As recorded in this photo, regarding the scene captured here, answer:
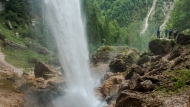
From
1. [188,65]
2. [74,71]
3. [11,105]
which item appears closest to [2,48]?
[74,71]

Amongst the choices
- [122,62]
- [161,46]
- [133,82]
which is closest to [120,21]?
[122,62]

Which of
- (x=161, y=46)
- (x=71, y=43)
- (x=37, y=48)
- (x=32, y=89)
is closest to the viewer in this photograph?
(x=32, y=89)

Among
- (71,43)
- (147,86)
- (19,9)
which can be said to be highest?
(19,9)

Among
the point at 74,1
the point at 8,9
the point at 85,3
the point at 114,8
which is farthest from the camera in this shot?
the point at 114,8

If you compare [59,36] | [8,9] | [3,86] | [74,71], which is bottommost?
[3,86]

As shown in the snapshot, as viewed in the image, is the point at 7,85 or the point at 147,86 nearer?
the point at 147,86

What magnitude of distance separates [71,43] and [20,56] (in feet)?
44.0

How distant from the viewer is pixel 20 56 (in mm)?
45531

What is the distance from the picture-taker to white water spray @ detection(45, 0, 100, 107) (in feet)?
109

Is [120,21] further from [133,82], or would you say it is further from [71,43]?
[133,82]

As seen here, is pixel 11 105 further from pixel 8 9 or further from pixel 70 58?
pixel 8 9

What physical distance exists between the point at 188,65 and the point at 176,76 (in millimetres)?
1685

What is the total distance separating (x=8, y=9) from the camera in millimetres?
61031

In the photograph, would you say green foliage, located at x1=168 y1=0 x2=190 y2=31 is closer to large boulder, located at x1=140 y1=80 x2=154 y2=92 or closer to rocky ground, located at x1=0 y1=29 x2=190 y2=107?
rocky ground, located at x1=0 y1=29 x2=190 y2=107
